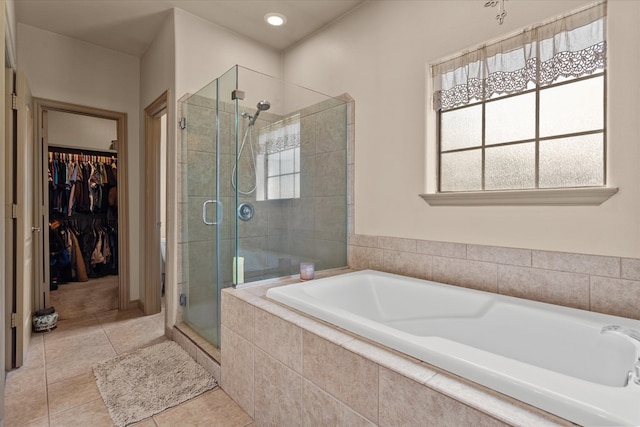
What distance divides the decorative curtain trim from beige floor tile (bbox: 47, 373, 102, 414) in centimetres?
174

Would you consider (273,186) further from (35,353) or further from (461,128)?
(35,353)

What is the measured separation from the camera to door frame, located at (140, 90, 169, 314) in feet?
10.3

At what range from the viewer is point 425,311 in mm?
1848

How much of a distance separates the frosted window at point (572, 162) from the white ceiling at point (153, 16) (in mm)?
1710

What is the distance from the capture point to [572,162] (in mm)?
1579

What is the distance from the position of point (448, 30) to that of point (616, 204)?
128 cm

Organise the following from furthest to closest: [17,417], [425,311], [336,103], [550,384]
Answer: [336,103]
[425,311]
[17,417]
[550,384]

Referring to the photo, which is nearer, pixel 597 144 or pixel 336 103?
pixel 597 144

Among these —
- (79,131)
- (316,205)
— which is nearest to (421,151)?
(316,205)

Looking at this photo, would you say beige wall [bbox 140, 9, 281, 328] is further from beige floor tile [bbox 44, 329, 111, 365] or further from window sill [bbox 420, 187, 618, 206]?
window sill [bbox 420, 187, 618, 206]

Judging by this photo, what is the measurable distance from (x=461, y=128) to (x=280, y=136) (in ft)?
3.93

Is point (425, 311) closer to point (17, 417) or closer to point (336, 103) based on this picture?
point (336, 103)

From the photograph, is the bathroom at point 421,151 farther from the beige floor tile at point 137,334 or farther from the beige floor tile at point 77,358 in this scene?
the beige floor tile at point 77,358

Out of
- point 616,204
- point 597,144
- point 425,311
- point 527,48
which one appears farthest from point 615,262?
point 527,48
